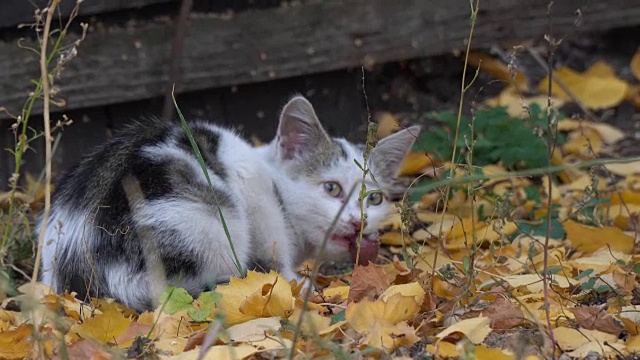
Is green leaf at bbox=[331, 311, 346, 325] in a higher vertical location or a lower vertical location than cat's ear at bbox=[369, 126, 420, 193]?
lower

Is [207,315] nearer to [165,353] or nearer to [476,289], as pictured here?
[165,353]

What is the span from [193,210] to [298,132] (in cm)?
86

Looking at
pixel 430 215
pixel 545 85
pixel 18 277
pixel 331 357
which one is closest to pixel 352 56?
pixel 430 215

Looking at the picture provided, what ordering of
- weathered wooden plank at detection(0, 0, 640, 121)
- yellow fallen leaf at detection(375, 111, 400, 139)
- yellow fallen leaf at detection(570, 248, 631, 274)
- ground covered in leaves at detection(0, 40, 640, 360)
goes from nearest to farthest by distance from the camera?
ground covered in leaves at detection(0, 40, 640, 360), yellow fallen leaf at detection(570, 248, 631, 274), weathered wooden plank at detection(0, 0, 640, 121), yellow fallen leaf at detection(375, 111, 400, 139)

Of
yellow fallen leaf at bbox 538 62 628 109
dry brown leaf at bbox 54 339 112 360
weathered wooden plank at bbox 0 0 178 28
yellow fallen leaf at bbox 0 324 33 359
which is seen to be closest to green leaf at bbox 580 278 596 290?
dry brown leaf at bbox 54 339 112 360

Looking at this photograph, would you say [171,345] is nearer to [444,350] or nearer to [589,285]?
[444,350]

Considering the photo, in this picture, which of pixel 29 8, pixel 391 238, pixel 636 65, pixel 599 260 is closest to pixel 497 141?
pixel 391 238

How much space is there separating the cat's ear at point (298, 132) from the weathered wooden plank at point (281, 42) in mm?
939

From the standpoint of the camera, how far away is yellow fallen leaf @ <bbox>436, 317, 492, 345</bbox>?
91.7 inches

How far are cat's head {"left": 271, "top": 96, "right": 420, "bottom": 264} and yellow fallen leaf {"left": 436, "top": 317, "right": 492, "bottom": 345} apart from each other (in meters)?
1.23

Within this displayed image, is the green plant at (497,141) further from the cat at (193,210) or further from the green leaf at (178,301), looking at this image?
the green leaf at (178,301)

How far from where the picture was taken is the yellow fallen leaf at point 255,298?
263cm

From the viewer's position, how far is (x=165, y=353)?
96.3 inches

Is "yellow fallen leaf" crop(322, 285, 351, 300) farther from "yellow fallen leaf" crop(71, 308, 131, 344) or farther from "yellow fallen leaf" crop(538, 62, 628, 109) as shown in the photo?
"yellow fallen leaf" crop(538, 62, 628, 109)
